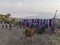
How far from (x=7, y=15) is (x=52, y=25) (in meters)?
5.63

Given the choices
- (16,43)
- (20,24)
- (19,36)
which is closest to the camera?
(16,43)

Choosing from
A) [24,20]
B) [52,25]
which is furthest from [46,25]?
[24,20]

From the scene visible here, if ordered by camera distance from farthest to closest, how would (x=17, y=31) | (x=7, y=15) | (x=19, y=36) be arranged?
1. (x=7, y=15)
2. (x=17, y=31)
3. (x=19, y=36)

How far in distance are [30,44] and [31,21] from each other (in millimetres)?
5298

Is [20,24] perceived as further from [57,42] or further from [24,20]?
[57,42]

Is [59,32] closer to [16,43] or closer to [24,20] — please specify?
[24,20]

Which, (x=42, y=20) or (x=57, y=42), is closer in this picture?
(x=57, y=42)

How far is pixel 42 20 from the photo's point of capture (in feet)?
60.2

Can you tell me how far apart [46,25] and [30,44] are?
5049 millimetres

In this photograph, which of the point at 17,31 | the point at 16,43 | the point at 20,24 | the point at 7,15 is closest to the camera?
the point at 16,43

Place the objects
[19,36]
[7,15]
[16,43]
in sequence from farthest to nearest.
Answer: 1. [7,15]
2. [19,36]
3. [16,43]

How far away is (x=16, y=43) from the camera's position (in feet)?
44.7

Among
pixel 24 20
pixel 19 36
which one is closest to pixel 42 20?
pixel 24 20

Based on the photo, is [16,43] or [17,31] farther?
[17,31]
